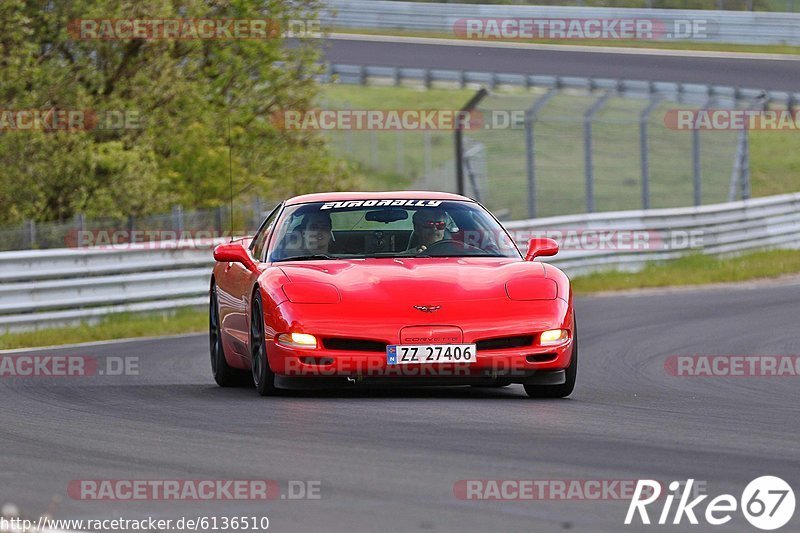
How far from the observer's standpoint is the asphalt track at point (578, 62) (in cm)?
3581

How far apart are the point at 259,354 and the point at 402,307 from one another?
41.9 inches

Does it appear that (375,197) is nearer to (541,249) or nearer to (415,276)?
(541,249)

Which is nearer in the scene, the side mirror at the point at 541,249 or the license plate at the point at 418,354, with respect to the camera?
the license plate at the point at 418,354

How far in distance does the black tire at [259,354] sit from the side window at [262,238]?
2.49 feet

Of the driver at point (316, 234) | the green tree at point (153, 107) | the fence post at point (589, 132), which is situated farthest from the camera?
the fence post at point (589, 132)

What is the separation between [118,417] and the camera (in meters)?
8.80

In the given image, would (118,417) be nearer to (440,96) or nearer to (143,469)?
(143,469)

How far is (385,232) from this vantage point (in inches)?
412

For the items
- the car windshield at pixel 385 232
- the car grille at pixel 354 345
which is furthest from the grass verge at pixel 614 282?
the car grille at pixel 354 345

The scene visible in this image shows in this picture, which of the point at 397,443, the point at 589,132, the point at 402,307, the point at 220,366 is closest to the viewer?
the point at 397,443

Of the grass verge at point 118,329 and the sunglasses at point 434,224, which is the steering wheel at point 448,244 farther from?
the grass verge at point 118,329

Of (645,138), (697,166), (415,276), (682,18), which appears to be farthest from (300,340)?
(682,18)

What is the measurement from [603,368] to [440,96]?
1663 inches

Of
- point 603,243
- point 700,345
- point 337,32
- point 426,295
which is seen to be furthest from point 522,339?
point 337,32
